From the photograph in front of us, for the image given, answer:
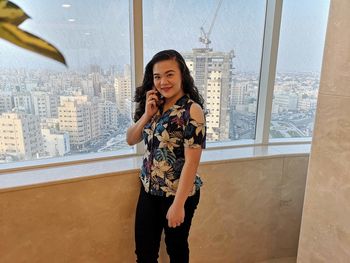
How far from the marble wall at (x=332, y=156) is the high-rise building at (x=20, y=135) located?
1.41 m

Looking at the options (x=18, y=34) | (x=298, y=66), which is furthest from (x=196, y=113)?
(x=298, y=66)

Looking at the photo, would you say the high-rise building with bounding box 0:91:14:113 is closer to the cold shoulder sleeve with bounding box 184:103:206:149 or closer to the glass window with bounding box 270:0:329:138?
the cold shoulder sleeve with bounding box 184:103:206:149

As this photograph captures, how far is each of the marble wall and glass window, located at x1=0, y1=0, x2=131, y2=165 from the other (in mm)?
1030

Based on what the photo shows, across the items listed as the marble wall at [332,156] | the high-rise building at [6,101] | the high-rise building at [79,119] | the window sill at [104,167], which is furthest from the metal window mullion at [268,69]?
the high-rise building at [6,101]

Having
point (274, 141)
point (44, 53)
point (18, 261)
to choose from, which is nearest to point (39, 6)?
point (44, 53)

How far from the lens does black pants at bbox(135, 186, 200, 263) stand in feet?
4.21

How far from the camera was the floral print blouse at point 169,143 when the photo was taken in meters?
1.14

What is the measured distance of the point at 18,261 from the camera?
4.37 ft

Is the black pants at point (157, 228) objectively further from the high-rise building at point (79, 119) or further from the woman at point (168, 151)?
the high-rise building at point (79, 119)

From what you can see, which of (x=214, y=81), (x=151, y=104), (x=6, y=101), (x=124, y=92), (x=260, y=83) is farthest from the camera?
(x=260, y=83)

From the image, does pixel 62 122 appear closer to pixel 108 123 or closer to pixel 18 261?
pixel 108 123

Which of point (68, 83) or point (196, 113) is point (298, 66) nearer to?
point (196, 113)

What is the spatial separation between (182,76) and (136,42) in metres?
0.48

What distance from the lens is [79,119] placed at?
1529 millimetres
